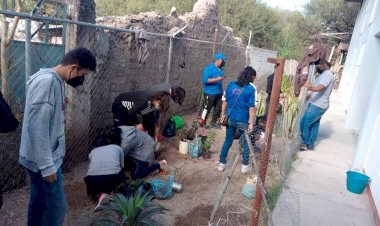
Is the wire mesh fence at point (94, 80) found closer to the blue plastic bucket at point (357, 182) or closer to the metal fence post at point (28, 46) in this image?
the metal fence post at point (28, 46)

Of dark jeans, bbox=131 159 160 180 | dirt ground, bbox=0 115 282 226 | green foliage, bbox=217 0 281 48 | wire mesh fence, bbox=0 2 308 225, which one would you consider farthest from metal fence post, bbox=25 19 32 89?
green foliage, bbox=217 0 281 48

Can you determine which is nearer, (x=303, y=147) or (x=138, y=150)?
(x=138, y=150)

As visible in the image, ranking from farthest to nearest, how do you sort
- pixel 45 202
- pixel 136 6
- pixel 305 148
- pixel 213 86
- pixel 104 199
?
pixel 136 6 < pixel 213 86 < pixel 305 148 < pixel 104 199 < pixel 45 202

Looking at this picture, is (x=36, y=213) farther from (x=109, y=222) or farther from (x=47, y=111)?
(x=47, y=111)

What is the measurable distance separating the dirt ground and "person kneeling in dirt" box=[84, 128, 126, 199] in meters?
0.24

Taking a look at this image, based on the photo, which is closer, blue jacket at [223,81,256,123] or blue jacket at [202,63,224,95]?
blue jacket at [223,81,256,123]

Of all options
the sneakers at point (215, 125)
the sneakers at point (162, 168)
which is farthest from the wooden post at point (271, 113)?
the sneakers at point (215, 125)

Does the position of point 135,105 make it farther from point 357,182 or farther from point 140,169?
point 357,182

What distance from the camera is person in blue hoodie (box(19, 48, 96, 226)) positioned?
2.07 meters

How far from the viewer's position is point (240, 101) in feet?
15.3

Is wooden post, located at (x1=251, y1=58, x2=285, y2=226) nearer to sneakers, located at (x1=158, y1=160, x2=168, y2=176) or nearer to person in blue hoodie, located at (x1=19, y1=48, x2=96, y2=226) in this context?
person in blue hoodie, located at (x1=19, y1=48, x2=96, y2=226)

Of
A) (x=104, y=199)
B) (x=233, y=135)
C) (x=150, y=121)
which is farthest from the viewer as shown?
(x=150, y=121)

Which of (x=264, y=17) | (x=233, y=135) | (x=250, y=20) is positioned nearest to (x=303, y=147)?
(x=233, y=135)

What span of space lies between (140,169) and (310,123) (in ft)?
11.9
